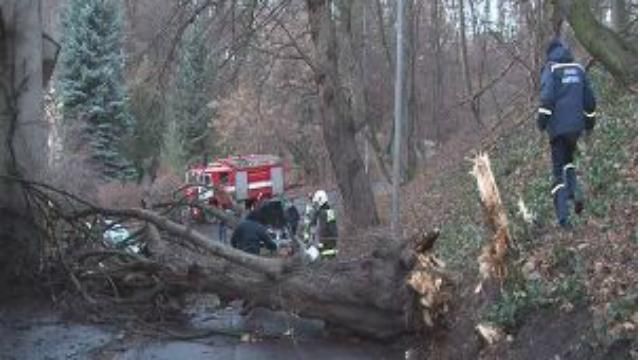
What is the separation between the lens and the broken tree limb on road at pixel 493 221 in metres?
9.59

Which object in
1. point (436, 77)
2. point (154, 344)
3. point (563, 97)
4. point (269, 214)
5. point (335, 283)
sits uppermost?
point (436, 77)

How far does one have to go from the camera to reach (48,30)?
15.4m

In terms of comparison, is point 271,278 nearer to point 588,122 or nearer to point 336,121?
point 588,122

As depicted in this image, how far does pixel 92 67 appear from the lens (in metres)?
47.9

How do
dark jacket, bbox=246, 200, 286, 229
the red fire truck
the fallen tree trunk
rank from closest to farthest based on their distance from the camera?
1. the fallen tree trunk
2. dark jacket, bbox=246, 200, 286, 229
3. the red fire truck

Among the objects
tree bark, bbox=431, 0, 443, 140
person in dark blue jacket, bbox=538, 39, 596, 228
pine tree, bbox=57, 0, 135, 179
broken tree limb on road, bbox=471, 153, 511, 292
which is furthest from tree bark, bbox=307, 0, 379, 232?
pine tree, bbox=57, 0, 135, 179

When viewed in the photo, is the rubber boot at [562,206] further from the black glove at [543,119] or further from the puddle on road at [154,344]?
the puddle on road at [154,344]

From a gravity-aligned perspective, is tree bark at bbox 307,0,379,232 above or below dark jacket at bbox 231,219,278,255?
above

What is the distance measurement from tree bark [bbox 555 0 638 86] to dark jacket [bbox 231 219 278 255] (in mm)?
5693

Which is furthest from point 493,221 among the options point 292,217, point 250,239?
point 292,217

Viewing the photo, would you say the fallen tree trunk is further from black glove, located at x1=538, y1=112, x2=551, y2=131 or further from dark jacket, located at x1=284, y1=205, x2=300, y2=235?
dark jacket, located at x1=284, y1=205, x2=300, y2=235

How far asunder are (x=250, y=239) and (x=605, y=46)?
6.16 m

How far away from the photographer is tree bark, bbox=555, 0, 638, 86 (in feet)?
52.0

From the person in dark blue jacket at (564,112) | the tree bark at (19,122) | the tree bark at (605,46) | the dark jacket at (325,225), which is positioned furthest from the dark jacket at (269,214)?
the person in dark blue jacket at (564,112)
